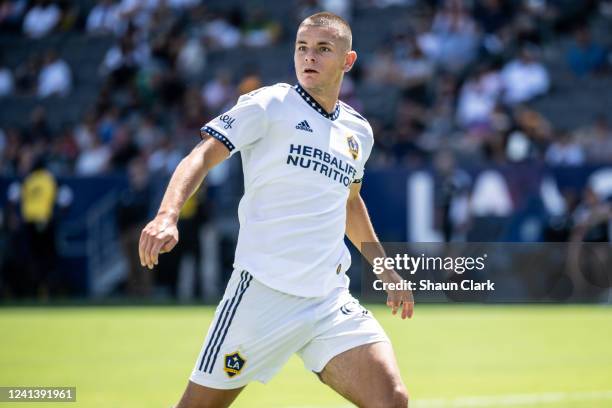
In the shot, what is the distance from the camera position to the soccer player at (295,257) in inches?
237

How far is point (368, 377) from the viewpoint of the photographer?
20.0 ft

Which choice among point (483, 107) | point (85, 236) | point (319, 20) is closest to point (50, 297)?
point (85, 236)

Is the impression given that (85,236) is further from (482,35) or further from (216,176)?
(482,35)

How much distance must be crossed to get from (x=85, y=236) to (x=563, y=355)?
36.9 ft

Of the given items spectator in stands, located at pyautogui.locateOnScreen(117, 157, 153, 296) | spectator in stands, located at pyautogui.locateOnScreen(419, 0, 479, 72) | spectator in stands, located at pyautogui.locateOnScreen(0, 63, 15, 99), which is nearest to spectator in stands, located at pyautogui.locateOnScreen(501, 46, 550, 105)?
spectator in stands, located at pyautogui.locateOnScreen(419, 0, 479, 72)

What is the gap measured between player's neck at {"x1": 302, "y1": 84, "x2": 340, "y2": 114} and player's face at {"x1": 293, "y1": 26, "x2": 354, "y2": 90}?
0.09 ft

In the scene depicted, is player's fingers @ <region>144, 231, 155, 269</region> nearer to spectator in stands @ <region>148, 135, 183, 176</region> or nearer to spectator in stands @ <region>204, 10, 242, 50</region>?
spectator in stands @ <region>148, 135, 183, 176</region>

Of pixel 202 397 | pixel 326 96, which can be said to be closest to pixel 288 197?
pixel 326 96

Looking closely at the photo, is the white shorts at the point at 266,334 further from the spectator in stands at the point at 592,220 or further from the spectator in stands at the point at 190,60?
the spectator in stands at the point at 190,60

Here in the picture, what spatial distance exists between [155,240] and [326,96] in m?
1.84

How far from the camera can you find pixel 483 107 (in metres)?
22.7

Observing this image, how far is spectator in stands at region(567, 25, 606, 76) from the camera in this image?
79.7ft

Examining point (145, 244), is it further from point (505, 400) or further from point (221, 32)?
point (221, 32)

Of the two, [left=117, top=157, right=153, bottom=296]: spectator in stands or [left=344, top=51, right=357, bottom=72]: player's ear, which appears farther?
[left=117, top=157, right=153, bottom=296]: spectator in stands
